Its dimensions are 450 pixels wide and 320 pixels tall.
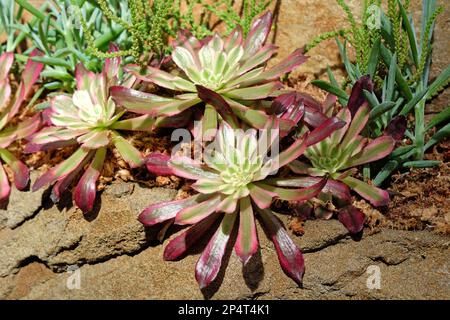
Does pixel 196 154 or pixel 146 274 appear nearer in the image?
pixel 146 274

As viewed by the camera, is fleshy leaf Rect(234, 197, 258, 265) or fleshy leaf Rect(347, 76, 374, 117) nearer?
fleshy leaf Rect(234, 197, 258, 265)

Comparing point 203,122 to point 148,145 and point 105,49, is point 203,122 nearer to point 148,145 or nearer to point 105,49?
point 148,145

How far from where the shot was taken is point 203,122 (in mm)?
2125

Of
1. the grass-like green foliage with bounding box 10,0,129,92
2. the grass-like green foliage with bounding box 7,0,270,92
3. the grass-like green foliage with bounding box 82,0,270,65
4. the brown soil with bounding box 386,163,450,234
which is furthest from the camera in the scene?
the grass-like green foliage with bounding box 10,0,129,92

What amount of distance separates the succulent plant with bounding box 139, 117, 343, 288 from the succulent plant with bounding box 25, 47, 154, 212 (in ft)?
0.94

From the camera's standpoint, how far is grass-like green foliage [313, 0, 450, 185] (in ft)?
6.83

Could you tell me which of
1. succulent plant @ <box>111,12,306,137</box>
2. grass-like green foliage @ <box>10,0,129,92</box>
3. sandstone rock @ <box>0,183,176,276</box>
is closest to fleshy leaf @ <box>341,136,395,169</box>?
succulent plant @ <box>111,12,306,137</box>

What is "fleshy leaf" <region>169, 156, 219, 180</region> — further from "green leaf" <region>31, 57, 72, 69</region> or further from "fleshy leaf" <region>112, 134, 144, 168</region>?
"green leaf" <region>31, 57, 72, 69</region>

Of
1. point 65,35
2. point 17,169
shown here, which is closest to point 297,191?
point 17,169

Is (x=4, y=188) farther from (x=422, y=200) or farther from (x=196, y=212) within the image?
(x=422, y=200)

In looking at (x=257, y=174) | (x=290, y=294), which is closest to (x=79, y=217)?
(x=257, y=174)

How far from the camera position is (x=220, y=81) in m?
2.18
